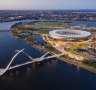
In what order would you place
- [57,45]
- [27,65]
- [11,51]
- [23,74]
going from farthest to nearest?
[57,45]
[11,51]
[27,65]
[23,74]

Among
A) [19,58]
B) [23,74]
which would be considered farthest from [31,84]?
[19,58]

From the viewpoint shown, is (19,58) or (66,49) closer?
(19,58)

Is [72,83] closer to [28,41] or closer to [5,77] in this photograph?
[5,77]

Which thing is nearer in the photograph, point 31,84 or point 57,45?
point 31,84

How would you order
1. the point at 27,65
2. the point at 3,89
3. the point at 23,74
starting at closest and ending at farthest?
1. the point at 3,89
2. the point at 23,74
3. the point at 27,65

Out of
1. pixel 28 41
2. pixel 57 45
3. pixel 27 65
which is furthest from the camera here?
pixel 28 41

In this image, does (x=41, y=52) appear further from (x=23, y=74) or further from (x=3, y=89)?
(x=3, y=89)

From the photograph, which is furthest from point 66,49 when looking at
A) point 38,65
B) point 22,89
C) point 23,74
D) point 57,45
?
point 22,89

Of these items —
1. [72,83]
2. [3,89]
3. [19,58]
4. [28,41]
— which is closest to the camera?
[3,89]

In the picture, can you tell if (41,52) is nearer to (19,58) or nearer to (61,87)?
(19,58)
